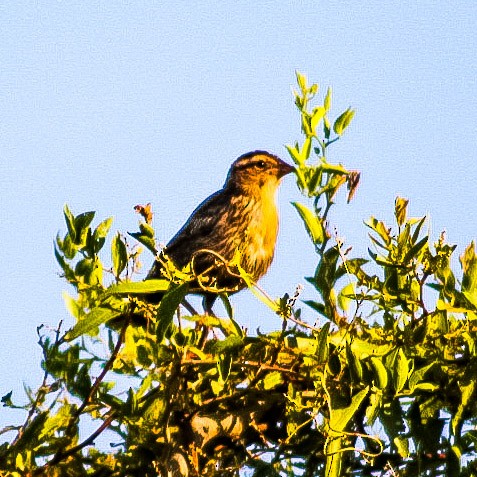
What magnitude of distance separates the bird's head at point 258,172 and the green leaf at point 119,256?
4.46m

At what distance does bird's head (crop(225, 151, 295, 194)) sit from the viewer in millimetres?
7656

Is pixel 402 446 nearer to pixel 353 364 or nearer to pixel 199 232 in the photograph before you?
pixel 353 364

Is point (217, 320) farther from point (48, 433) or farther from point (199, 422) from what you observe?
point (48, 433)

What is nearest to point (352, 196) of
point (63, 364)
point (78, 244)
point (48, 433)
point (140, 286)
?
point (140, 286)

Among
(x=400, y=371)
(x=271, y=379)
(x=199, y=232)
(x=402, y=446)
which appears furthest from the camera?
(x=199, y=232)

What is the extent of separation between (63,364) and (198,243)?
154 inches

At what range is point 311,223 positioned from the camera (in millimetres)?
2875

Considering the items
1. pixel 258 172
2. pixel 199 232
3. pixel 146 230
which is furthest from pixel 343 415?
pixel 258 172

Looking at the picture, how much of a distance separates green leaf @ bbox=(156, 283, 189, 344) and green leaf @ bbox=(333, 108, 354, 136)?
0.67 meters

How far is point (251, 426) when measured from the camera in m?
3.52

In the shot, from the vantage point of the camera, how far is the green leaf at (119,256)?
3.13 metres

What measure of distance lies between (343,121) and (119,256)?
29.9 inches

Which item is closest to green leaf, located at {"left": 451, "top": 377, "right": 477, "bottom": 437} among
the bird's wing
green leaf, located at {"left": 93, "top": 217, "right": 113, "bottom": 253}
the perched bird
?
green leaf, located at {"left": 93, "top": 217, "right": 113, "bottom": 253}

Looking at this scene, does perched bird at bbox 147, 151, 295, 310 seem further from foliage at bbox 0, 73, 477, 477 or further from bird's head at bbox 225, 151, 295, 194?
foliage at bbox 0, 73, 477, 477
